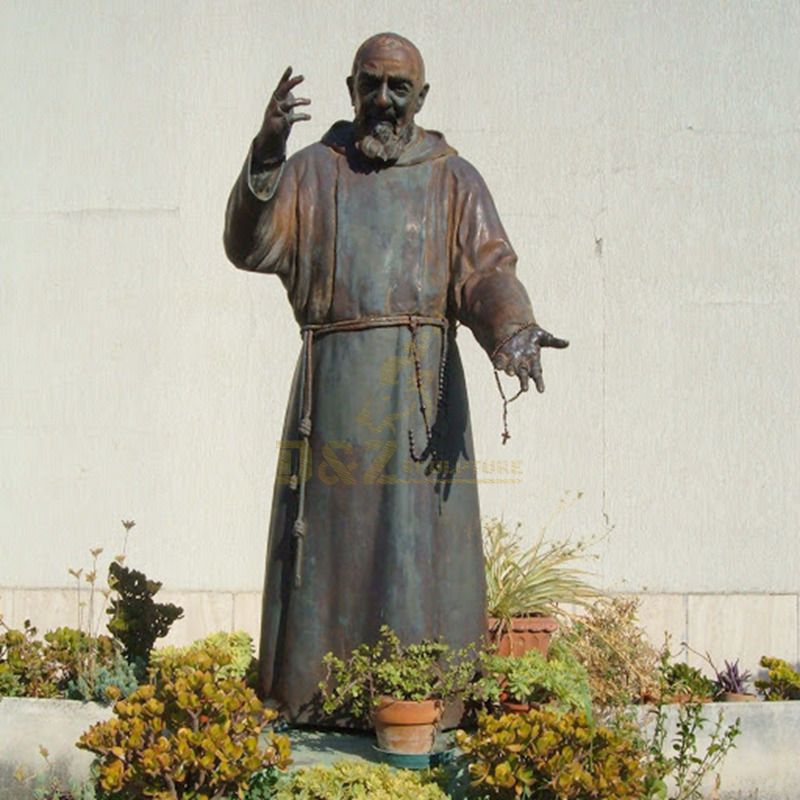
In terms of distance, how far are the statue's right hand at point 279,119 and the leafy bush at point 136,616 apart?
2125mm

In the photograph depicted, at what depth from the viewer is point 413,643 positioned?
4441mm

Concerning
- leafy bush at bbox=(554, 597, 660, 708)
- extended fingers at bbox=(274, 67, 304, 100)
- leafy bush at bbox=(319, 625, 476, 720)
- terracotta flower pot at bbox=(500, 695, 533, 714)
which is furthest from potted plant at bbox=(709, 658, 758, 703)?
extended fingers at bbox=(274, 67, 304, 100)

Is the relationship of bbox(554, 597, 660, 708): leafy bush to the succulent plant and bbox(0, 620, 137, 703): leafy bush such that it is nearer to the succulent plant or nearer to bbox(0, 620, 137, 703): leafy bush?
the succulent plant

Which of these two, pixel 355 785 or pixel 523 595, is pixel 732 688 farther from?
pixel 355 785

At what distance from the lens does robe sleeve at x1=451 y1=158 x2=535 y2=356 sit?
4.35 meters

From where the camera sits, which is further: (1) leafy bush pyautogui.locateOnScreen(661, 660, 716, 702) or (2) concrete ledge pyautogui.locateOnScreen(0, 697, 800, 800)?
(1) leafy bush pyautogui.locateOnScreen(661, 660, 716, 702)

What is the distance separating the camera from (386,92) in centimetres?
448

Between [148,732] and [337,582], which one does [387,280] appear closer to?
[337,582]

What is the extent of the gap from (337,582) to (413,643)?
0.34 m

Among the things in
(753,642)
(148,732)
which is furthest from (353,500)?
(753,642)

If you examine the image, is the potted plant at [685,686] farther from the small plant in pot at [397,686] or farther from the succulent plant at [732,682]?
the small plant in pot at [397,686]

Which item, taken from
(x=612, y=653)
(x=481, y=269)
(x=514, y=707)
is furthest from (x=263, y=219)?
(x=612, y=653)

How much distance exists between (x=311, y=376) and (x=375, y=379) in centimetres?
25

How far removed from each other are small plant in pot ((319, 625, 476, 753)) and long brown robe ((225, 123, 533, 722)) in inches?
3.1
